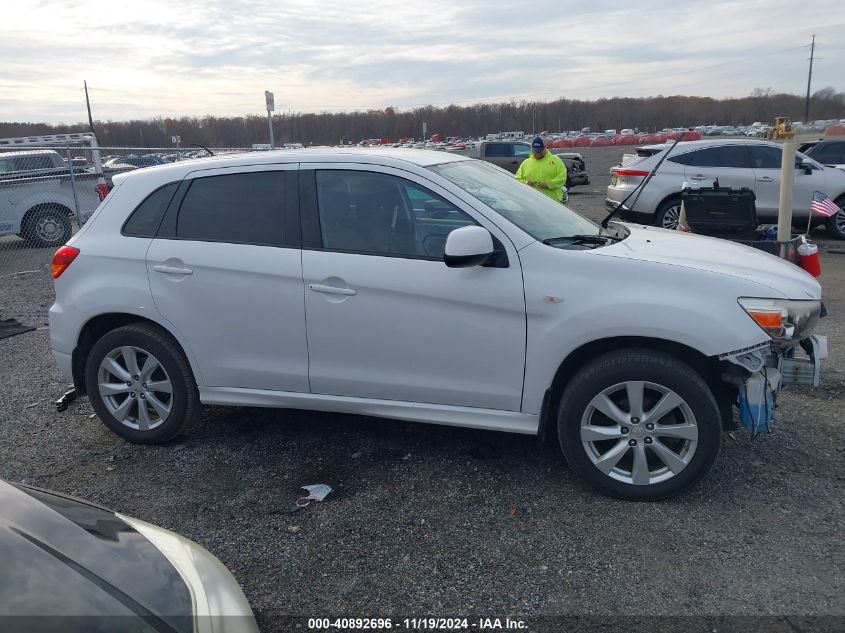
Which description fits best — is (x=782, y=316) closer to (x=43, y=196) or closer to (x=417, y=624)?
(x=417, y=624)

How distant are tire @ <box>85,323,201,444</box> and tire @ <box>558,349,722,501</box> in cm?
236

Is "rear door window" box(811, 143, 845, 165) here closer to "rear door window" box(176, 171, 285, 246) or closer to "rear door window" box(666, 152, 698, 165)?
"rear door window" box(666, 152, 698, 165)

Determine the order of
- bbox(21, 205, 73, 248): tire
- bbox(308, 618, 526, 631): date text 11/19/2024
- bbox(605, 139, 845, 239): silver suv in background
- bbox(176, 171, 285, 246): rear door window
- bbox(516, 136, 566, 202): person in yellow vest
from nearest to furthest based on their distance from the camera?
bbox(308, 618, 526, 631): date text 11/19/2024
bbox(176, 171, 285, 246): rear door window
bbox(516, 136, 566, 202): person in yellow vest
bbox(605, 139, 845, 239): silver suv in background
bbox(21, 205, 73, 248): tire

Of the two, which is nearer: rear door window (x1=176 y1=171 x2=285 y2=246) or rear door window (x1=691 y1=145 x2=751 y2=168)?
rear door window (x1=176 y1=171 x2=285 y2=246)

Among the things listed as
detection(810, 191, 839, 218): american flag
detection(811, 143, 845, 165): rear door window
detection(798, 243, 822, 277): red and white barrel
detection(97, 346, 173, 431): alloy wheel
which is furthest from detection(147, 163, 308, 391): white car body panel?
detection(811, 143, 845, 165): rear door window

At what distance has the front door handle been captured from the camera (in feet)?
12.8

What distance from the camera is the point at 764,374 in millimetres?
3566

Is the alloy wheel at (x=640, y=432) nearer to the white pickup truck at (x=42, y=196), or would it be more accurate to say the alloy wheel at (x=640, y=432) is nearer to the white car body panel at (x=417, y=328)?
the white car body panel at (x=417, y=328)

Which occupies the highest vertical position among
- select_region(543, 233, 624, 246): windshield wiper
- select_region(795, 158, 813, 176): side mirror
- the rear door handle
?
select_region(543, 233, 624, 246): windshield wiper

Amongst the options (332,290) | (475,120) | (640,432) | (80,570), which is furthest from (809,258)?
(475,120)

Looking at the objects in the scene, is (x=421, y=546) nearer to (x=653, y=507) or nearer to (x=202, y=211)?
(x=653, y=507)

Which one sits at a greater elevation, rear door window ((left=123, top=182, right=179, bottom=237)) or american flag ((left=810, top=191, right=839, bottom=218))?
rear door window ((left=123, top=182, right=179, bottom=237))

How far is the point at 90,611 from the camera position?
1.81m

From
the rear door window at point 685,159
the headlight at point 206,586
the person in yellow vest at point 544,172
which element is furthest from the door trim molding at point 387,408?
the rear door window at point 685,159
